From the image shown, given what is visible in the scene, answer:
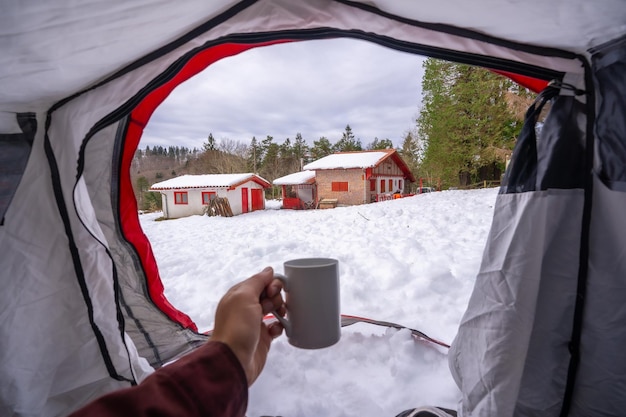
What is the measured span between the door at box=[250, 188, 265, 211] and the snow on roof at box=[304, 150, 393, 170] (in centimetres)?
307

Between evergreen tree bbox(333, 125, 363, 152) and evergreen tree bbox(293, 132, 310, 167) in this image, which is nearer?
evergreen tree bbox(293, 132, 310, 167)

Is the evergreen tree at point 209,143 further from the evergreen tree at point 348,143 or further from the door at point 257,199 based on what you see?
the door at point 257,199

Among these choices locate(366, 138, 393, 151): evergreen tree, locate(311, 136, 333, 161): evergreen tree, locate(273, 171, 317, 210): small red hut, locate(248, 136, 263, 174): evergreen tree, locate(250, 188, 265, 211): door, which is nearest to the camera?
locate(250, 188, 265, 211): door

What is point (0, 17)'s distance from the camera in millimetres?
634

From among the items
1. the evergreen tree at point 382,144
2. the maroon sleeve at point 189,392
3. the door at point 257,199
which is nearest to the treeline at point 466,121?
the door at point 257,199

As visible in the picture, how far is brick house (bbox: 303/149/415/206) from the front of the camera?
14.8 metres

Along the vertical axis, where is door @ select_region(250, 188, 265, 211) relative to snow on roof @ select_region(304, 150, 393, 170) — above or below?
below

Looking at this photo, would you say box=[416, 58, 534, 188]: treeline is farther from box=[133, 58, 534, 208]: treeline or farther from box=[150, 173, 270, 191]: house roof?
box=[150, 173, 270, 191]: house roof

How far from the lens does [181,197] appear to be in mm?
14773

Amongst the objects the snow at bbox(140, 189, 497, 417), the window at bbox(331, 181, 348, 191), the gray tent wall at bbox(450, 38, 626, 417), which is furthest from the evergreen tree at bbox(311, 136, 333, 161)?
the gray tent wall at bbox(450, 38, 626, 417)

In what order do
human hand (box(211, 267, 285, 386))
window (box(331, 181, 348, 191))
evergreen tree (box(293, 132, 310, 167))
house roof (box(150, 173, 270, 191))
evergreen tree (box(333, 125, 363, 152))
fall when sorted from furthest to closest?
1. evergreen tree (box(333, 125, 363, 152))
2. evergreen tree (box(293, 132, 310, 167))
3. window (box(331, 181, 348, 191))
4. house roof (box(150, 173, 270, 191))
5. human hand (box(211, 267, 285, 386))

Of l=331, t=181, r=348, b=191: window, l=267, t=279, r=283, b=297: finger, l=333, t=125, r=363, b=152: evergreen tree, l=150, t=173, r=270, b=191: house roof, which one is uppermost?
l=333, t=125, r=363, b=152: evergreen tree

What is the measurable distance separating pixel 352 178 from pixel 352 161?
1039mm

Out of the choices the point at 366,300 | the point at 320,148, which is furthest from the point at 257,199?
the point at 320,148
